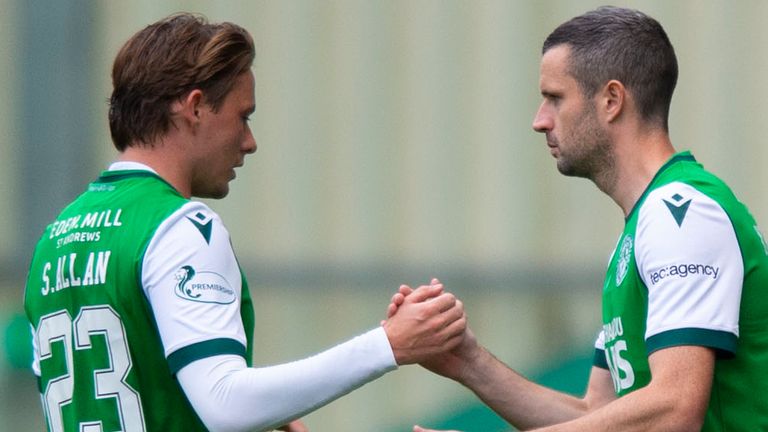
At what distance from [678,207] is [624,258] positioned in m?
0.20

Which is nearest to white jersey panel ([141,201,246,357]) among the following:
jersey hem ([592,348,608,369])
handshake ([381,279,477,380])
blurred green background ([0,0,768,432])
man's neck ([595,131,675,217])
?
handshake ([381,279,477,380])

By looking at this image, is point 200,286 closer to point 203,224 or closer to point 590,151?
point 203,224

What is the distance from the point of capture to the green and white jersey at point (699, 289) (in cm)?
304

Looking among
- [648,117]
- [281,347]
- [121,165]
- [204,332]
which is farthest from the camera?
[281,347]

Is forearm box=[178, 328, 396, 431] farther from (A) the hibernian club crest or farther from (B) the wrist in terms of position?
(B) the wrist

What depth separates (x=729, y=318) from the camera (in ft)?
9.98

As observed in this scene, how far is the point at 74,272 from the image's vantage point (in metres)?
3.11

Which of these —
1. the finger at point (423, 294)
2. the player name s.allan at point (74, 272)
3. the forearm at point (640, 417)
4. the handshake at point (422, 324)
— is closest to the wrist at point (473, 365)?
the handshake at point (422, 324)

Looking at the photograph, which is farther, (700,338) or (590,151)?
(590,151)

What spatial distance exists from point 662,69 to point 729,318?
73 cm

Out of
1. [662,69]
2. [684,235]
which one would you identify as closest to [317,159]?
[662,69]

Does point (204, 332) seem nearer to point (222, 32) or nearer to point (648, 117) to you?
point (222, 32)

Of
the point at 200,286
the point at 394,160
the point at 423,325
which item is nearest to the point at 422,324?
the point at 423,325

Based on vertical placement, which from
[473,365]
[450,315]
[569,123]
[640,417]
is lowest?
[473,365]
